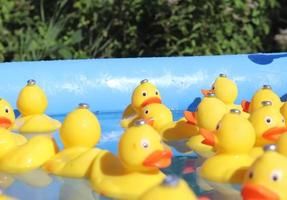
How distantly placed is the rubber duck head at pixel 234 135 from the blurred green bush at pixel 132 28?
2.11m

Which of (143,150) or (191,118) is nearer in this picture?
(143,150)

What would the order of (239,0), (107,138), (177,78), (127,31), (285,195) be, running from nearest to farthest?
(285,195) → (107,138) → (177,78) → (239,0) → (127,31)

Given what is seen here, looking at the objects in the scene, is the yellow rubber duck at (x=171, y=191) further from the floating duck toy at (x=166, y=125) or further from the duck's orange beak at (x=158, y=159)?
the floating duck toy at (x=166, y=125)

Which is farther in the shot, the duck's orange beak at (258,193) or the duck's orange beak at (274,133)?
the duck's orange beak at (274,133)

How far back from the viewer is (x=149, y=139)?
232cm

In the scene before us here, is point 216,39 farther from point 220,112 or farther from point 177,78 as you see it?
point 220,112

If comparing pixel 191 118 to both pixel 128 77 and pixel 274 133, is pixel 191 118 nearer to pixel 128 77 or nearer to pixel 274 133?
pixel 274 133

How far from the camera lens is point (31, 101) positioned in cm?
321

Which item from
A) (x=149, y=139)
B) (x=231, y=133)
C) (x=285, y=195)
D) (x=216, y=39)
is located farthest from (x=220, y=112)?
(x=216, y=39)

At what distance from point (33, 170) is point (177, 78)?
131 centimetres

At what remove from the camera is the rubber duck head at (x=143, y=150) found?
7.58 feet

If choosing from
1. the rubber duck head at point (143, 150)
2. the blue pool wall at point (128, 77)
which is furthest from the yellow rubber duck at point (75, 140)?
the blue pool wall at point (128, 77)

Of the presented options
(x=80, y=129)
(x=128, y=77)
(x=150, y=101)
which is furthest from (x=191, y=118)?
(x=128, y=77)

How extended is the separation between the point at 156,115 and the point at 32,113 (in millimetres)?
535
